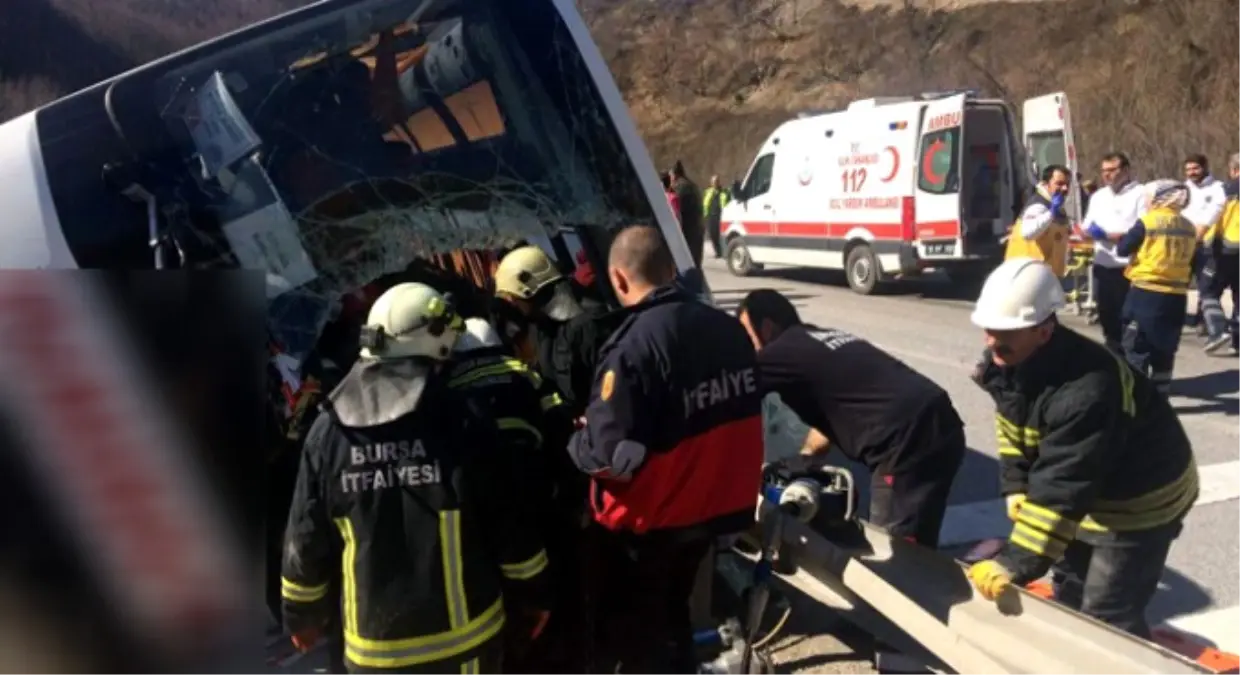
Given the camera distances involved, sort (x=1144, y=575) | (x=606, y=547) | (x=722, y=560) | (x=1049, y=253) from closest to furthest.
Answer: (x=606, y=547) → (x=1144, y=575) → (x=722, y=560) → (x=1049, y=253)

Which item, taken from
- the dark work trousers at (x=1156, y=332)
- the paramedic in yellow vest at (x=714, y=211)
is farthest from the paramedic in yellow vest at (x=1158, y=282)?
the paramedic in yellow vest at (x=714, y=211)

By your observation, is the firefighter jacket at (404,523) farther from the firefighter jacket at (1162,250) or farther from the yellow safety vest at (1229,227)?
the yellow safety vest at (1229,227)

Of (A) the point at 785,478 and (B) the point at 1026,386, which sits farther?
(A) the point at 785,478

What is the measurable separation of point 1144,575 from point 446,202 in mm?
2707

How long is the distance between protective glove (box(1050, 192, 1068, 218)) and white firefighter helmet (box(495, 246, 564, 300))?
5.34 meters

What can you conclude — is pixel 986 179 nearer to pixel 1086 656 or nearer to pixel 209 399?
pixel 1086 656

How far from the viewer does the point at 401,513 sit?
7.95 ft

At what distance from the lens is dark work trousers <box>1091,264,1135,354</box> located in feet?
25.9

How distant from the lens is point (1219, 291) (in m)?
9.31

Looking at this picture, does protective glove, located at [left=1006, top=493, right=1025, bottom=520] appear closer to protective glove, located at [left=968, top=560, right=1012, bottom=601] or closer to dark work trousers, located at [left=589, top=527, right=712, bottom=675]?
protective glove, located at [left=968, top=560, right=1012, bottom=601]

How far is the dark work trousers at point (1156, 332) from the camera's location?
680 centimetres

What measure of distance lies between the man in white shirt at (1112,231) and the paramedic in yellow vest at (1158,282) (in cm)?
59

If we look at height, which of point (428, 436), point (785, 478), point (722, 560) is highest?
point (428, 436)

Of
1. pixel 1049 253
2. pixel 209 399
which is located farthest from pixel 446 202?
pixel 1049 253
